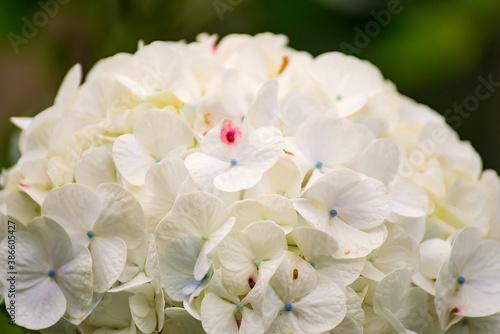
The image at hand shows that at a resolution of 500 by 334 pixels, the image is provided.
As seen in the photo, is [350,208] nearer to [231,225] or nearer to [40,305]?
[231,225]

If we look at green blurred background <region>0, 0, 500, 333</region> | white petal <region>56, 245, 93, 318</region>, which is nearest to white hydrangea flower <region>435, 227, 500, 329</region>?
white petal <region>56, 245, 93, 318</region>

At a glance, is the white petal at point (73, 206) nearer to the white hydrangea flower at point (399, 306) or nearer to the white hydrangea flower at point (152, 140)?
the white hydrangea flower at point (152, 140)

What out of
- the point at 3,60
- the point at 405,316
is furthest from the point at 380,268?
the point at 3,60

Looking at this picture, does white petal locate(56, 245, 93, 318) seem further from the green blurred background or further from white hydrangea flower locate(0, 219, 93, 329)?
the green blurred background

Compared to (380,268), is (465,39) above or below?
below

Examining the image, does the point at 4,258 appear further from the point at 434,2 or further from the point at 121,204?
the point at 434,2
